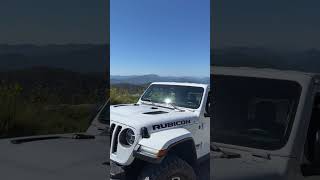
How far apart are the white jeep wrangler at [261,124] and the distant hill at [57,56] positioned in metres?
0.52

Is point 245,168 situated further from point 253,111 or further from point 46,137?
point 46,137

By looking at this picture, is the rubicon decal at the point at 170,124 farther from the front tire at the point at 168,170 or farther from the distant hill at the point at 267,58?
the distant hill at the point at 267,58

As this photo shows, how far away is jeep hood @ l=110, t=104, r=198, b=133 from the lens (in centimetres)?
199

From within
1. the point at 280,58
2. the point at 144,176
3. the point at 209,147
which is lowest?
the point at 144,176

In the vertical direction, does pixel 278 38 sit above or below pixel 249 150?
above

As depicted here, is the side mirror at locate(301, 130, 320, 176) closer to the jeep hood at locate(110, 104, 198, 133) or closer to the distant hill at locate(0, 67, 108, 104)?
the jeep hood at locate(110, 104, 198, 133)

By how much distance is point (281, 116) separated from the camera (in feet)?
6.86

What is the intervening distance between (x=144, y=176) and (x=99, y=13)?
0.76m

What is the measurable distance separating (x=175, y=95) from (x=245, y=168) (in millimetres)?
470

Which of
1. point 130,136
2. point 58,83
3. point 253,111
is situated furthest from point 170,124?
point 58,83

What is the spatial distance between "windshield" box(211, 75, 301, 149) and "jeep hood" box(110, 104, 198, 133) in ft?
0.49

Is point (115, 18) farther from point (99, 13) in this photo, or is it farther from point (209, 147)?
point (209, 147)

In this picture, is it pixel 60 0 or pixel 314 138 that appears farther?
pixel 314 138

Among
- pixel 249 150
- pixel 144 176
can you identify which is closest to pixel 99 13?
pixel 144 176
